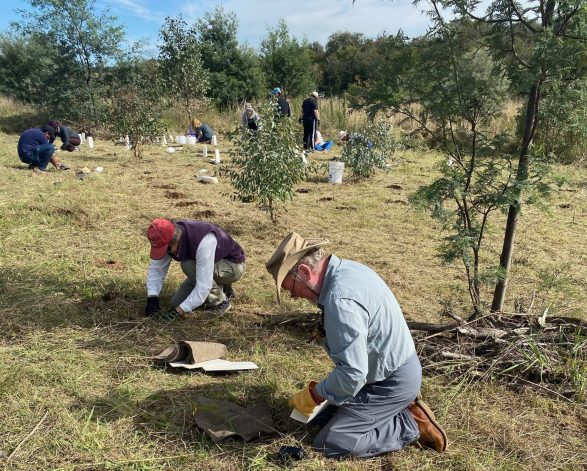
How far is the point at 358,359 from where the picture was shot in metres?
2.03

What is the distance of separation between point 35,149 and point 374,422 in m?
8.90

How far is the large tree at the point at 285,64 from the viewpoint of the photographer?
25.8m

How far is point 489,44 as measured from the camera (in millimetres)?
3223

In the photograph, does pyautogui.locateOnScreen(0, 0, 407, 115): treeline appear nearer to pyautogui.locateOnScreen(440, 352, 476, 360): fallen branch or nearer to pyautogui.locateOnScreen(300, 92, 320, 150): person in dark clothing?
pyautogui.locateOnScreen(300, 92, 320, 150): person in dark clothing

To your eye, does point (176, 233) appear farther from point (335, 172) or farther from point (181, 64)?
point (181, 64)

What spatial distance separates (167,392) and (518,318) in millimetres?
2400

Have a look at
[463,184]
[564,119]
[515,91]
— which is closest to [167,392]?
[463,184]

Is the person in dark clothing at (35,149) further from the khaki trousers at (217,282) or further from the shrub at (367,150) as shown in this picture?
the khaki trousers at (217,282)

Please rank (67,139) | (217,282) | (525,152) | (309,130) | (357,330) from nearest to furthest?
(357,330)
(525,152)
(217,282)
(67,139)
(309,130)

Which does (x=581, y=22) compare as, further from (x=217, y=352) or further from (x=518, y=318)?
(x=217, y=352)

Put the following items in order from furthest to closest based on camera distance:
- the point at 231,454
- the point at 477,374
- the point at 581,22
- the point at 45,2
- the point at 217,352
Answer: the point at 45,2, the point at 217,352, the point at 477,374, the point at 581,22, the point at 231,454

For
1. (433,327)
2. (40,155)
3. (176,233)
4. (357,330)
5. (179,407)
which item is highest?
(40,155)

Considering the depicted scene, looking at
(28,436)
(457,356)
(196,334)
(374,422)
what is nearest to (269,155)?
(196,334)

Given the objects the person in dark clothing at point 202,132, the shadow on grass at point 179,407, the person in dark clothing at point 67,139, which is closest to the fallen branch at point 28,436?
the shadow on grass at point 179,407
